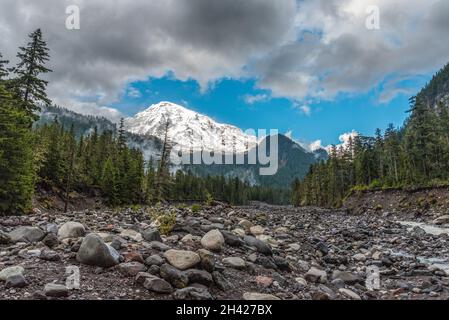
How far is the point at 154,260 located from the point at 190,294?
4.63 feet

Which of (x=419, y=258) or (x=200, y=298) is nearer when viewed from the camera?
(x=200, y=298)

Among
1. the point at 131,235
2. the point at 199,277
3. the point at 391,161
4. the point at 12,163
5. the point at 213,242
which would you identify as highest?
the point at 391,161

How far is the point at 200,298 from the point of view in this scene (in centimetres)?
592

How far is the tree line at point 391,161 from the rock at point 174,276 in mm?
36039

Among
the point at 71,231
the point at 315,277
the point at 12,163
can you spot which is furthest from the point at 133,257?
the point at 12,163

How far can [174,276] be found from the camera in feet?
21.1

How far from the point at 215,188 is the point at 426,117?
326ft

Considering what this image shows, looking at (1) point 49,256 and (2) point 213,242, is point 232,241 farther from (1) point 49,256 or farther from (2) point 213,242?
(1) point 49,256

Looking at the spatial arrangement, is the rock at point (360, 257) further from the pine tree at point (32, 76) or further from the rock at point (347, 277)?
the pine tree at point (32, 76)

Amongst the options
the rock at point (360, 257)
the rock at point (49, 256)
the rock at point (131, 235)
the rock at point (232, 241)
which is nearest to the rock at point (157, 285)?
the rock at point (49, 256)

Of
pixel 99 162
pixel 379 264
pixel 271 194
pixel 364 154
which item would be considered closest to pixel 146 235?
pixel 379 264

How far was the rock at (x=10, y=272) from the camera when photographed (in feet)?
18.8

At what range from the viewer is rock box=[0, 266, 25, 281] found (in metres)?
5.74

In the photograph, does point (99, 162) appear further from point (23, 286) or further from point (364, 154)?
point (23, 286)
